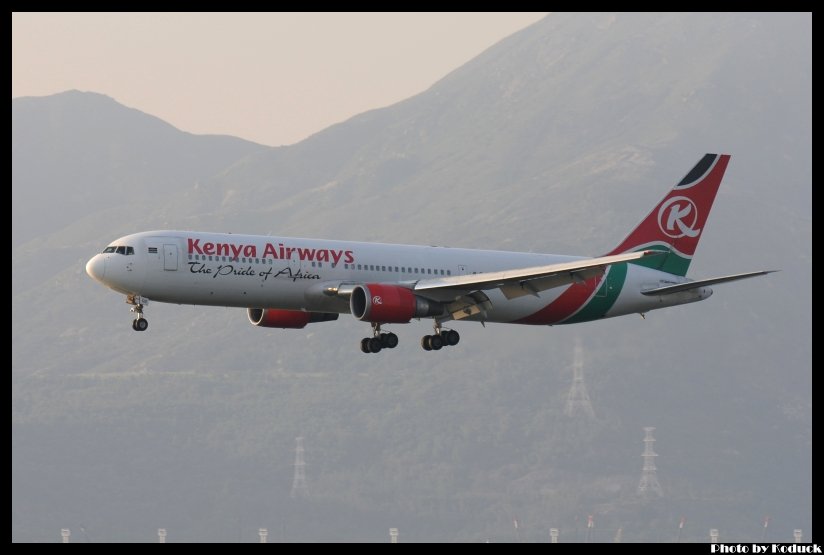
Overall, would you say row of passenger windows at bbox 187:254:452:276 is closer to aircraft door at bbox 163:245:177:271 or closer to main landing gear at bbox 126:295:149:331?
aircraft door at bbox 163:245:177:271

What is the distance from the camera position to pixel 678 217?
9388 centimetres

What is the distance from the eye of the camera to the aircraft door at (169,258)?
77.4 meters

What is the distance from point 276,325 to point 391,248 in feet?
22.3

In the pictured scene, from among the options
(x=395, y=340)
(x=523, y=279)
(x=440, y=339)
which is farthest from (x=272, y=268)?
(x=523, y=279)

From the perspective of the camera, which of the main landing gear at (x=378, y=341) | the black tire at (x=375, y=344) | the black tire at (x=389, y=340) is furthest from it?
the black tire at (x=375, y=344)

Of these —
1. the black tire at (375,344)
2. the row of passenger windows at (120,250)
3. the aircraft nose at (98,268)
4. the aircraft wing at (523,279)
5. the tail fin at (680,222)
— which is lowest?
the black tire at (375,344)

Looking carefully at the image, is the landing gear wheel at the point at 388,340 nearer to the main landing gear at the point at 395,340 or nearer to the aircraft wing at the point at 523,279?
the main landing gear at the point at 395,340

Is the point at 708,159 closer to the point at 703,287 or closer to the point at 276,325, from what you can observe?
the point at 703,287

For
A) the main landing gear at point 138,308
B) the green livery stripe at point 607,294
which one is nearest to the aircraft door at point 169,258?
the main landing gear at point 138,308

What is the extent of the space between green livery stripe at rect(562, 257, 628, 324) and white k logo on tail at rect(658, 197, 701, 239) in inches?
180

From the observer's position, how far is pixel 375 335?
83.4 metres

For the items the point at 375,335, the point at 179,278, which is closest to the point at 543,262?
the point at 375,335

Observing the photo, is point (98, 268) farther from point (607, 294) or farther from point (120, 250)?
point (607, 294)

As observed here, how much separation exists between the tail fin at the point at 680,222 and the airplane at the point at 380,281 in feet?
0.55
